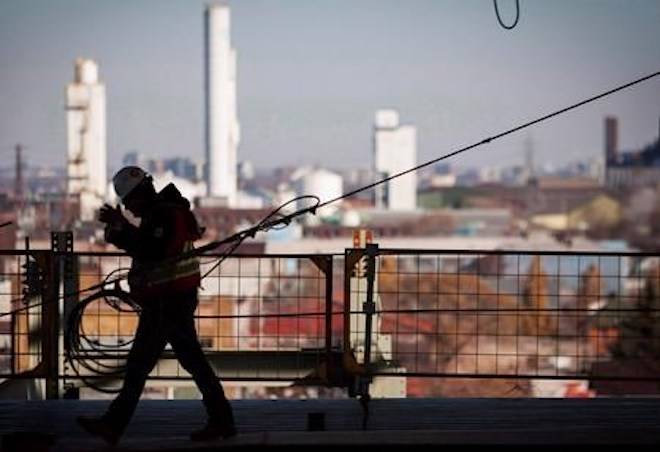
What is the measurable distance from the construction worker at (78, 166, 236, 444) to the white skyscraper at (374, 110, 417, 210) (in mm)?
106630

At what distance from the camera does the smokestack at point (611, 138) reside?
11175 cm

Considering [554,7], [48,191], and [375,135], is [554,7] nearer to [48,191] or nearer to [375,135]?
[375,135]

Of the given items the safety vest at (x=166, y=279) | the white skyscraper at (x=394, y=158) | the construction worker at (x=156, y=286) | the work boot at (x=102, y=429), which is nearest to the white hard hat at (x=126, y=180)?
the construction worker at (x=156, y=286)

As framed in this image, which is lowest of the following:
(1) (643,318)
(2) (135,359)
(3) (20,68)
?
(1) (643,318)

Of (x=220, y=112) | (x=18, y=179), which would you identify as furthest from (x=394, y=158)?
(x=18, y=179)

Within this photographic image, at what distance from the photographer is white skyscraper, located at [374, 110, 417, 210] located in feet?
378

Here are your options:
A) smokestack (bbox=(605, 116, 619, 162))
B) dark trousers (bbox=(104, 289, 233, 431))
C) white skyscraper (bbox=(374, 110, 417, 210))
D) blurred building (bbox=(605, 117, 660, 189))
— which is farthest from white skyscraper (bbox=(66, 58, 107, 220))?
dark trousers (bbox=(104, 289, 233, 431))

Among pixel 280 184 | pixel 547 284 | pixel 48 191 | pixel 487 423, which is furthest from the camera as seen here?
pixel 280 184

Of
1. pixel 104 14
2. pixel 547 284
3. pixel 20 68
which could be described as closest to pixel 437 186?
pixel 104 14

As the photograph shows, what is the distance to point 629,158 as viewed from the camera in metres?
109

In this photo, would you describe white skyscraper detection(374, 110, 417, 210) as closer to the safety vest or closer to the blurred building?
the blurred building

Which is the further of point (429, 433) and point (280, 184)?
point (280, 184)

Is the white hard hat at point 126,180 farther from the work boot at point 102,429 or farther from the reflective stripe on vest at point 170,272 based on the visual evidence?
the work boot at point 102,429

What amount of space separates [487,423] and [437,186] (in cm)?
12522
